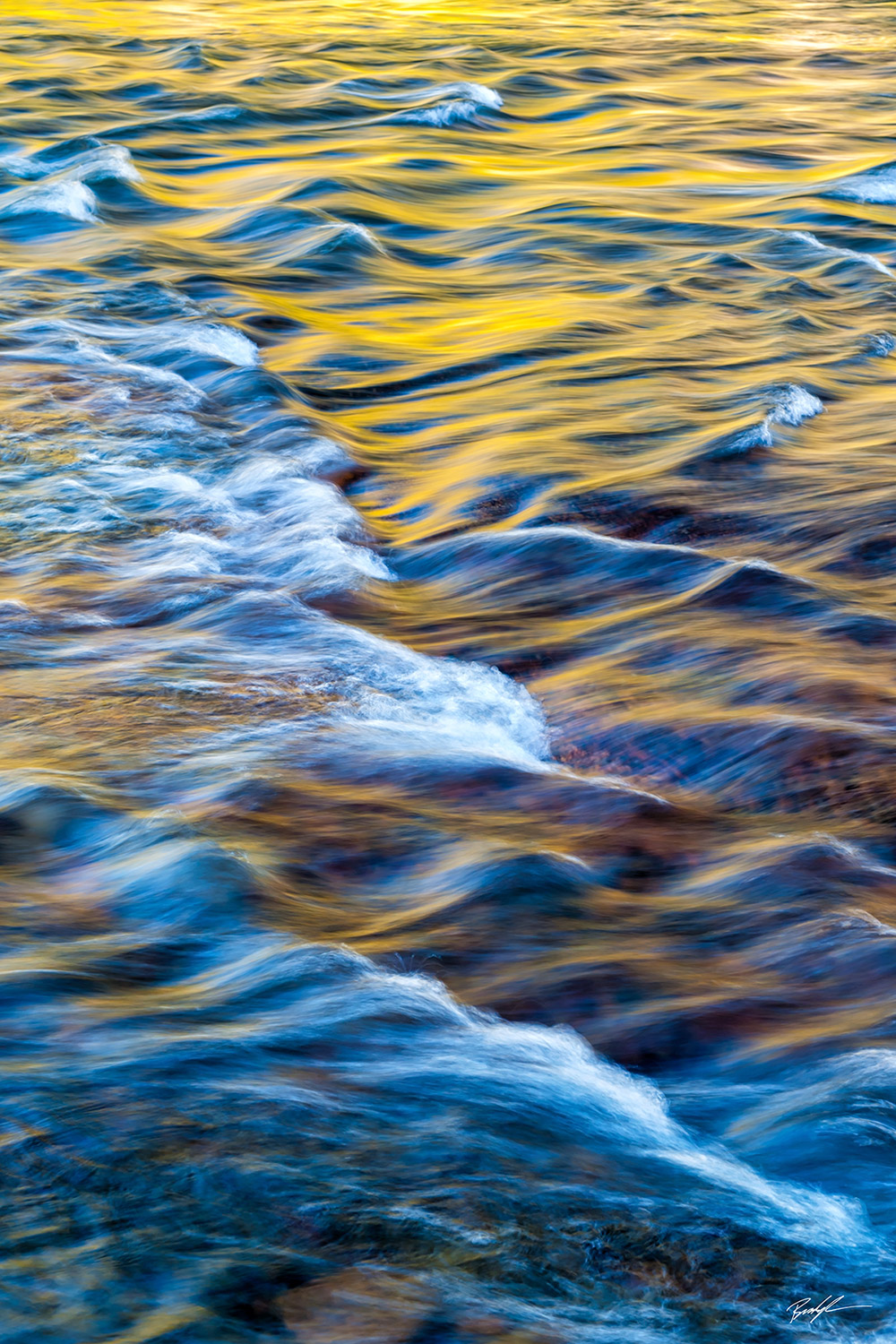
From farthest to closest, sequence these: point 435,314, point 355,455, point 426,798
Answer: point 435,314, point 355,455, point 426,798

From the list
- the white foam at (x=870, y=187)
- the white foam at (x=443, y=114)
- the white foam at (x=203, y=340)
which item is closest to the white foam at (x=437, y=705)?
the white foam at (x=203, y=340)

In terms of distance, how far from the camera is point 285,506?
19.8 feet

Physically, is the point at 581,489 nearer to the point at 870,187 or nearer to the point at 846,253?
the point at 846,253

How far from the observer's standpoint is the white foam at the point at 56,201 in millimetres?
10266

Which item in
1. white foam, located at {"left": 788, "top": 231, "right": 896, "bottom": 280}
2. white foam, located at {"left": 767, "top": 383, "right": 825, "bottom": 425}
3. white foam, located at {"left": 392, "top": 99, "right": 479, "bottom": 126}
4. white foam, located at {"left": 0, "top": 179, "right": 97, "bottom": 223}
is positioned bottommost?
white foam, located at {"left": 767, "top": 383, "right": 825, "bottom": 425}

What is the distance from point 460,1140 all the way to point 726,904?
Answer: 104 cm

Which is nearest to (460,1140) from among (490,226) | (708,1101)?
(708,1101)

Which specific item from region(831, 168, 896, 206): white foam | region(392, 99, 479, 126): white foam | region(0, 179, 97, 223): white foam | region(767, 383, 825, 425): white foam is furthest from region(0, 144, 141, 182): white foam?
region(767, 383, 825, 425): white foam

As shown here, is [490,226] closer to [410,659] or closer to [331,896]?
[410,659]

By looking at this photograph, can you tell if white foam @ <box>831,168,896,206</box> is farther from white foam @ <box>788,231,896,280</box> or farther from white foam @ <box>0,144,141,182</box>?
white foam @ <box>0,144,141,182</box>
